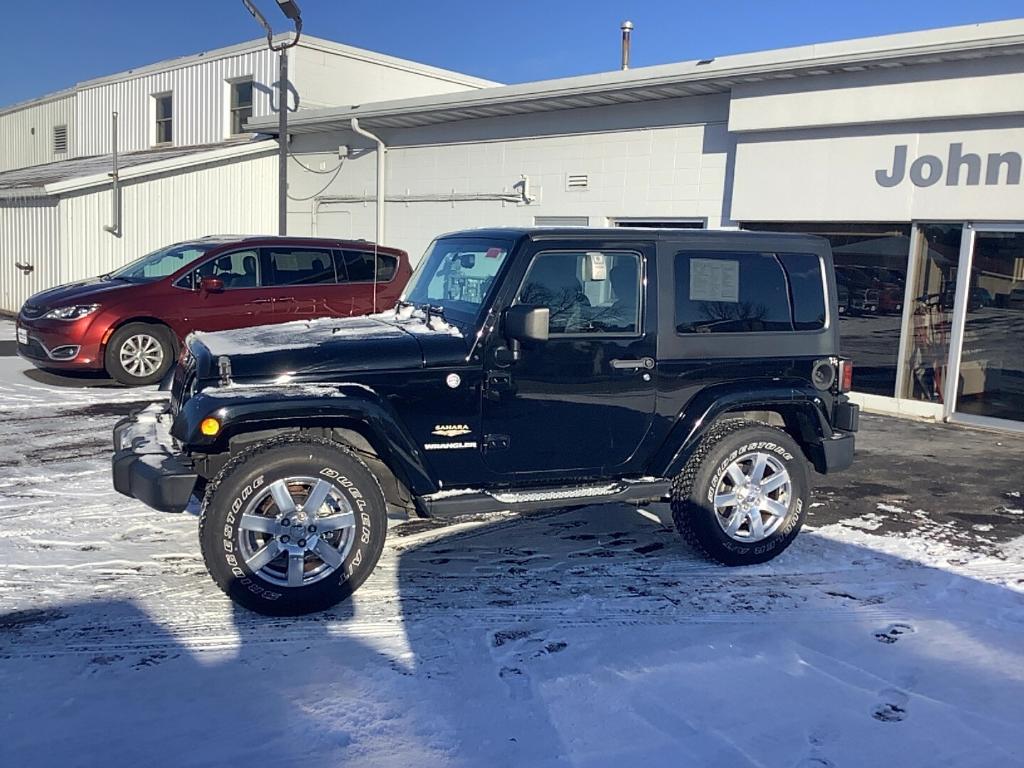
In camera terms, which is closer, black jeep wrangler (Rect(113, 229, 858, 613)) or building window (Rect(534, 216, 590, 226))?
black jeep wrangler (Rect(113, 229, 858, 613))

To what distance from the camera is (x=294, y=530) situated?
4.52 metres

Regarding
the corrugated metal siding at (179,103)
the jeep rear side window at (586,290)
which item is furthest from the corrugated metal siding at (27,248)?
the jeep rear side window at (586,290)

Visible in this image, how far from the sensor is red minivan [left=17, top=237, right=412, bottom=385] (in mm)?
10508

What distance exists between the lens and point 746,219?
11.4m

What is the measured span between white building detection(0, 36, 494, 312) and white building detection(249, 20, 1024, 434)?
651 cm

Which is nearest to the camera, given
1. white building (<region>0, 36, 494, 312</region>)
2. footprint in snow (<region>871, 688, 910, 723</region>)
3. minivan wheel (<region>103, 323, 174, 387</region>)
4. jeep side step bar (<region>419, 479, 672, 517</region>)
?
footprint in snow (<region>871, 688, 910, 723</region>)

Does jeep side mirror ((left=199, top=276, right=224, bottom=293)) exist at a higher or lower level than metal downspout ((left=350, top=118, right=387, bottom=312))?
lower

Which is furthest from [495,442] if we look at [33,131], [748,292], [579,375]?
[33,131]

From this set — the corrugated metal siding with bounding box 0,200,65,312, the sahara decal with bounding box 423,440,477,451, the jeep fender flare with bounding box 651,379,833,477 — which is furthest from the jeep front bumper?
the corrugated metal siding with bounding box 0,200,65,312

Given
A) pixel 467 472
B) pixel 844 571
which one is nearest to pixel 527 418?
pixel 467 472

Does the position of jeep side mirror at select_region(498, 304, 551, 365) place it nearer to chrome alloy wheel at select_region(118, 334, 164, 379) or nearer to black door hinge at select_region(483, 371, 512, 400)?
black door hinge at select_region(483, 371, 512, 400)

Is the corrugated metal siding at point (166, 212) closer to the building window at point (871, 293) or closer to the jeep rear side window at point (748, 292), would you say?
the building window at point (871, 293)

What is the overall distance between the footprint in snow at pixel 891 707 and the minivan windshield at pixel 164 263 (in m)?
9.24

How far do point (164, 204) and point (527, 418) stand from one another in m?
14.9
